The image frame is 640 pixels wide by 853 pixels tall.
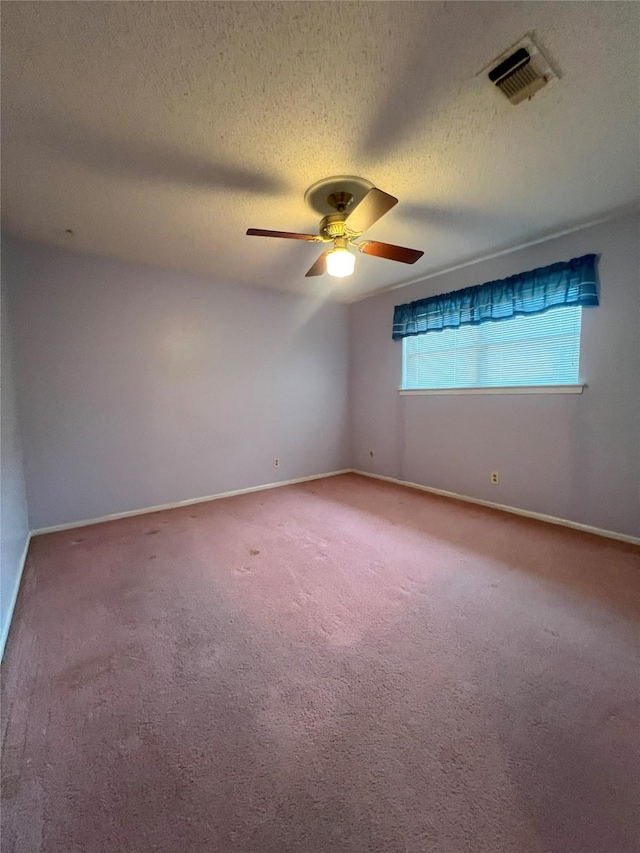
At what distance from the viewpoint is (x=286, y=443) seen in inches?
168

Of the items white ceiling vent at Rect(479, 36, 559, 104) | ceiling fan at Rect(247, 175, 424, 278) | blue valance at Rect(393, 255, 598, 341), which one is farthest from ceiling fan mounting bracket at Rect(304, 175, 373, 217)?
blue valance at Rect(393, 255, 598, 341)

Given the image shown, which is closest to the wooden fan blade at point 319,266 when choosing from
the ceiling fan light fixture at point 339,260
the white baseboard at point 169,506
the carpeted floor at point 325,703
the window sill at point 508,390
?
the ceiling fan light fixture at point 339,260

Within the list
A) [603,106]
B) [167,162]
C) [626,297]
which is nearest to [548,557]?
[626,297]

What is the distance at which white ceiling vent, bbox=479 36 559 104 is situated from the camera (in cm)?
128

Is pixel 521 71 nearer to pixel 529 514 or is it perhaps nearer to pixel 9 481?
pixel 529 514

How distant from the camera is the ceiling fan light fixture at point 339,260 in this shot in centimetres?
213

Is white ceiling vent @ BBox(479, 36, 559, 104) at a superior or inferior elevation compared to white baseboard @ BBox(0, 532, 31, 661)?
superior

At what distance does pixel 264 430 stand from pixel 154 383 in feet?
4.26

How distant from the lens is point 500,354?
10.7ft

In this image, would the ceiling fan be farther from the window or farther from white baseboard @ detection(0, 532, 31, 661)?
white baseboard @ detection(0, 532, 31, 661)

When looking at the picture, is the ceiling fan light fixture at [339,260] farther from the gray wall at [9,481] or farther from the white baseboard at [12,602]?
the white baseboard at [12,602]

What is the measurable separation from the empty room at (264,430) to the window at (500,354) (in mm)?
33

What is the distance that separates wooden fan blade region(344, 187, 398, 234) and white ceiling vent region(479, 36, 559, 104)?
54 cm

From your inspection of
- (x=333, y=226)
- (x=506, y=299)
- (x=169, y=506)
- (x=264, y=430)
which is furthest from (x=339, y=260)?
(x=169, y=506)
